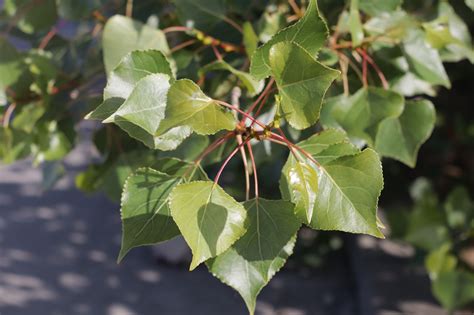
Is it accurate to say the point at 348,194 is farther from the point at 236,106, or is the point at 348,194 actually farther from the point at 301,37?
the point at 236,106

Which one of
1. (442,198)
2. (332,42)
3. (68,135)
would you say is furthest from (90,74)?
(442,198)

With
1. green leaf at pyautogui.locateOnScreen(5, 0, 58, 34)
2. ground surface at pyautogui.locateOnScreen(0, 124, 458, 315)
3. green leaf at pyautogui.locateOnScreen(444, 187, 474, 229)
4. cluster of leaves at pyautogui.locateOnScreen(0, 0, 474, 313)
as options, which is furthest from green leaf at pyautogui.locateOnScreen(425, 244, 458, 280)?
green leaf at pyautogui.locateOnScreen(5, 0, 58, 34)

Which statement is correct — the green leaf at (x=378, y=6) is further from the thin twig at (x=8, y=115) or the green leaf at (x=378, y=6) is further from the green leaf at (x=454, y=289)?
the green leaf at (x=454, y=289)

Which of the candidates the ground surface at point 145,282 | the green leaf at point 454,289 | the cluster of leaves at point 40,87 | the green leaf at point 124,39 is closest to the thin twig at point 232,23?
the green leaf at point 124,39

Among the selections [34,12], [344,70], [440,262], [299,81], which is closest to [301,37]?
[299,81]

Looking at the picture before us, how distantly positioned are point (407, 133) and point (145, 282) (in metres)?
2.04

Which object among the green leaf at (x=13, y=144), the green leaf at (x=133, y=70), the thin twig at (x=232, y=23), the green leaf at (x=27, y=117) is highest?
the green leaf at (x=133, y=70)

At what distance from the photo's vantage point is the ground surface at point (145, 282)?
2.64 m

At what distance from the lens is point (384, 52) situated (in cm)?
114

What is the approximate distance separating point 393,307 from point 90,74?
160 centimetres

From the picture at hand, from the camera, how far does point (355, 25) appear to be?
1038 mm

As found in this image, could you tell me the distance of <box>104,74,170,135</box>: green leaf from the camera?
742 mm

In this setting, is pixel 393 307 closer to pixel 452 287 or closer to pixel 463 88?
pixel 452 287

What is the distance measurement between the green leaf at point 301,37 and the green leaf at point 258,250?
17 centimetres
